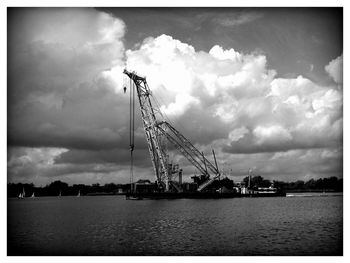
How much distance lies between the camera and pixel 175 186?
73.4m

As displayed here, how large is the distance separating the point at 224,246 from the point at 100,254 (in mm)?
6112

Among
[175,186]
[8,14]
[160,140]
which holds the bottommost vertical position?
[175,186]

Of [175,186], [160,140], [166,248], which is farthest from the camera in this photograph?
[175,186]

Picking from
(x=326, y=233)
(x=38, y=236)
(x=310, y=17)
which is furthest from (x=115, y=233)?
(x=310, y=17)

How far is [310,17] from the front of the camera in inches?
696

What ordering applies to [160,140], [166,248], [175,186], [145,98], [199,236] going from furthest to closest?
[175,186] → [160,140] → [145,98] → [199,236] → [166,248]

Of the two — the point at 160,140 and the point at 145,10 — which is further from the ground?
the point at 145,10

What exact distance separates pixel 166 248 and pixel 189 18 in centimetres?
1163

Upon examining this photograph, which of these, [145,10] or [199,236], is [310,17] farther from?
[199,236]

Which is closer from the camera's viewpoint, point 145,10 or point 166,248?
point 145,10

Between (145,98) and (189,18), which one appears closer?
(189,18)
